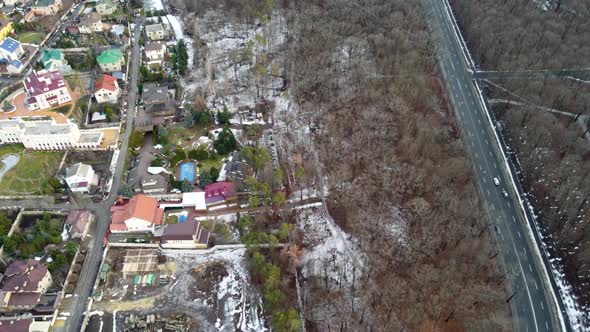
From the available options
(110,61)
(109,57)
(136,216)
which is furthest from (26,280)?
(109,57)

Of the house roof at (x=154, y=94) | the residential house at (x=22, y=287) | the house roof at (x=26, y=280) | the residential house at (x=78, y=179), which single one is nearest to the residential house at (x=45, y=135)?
the residential house at (x=78, y=179)

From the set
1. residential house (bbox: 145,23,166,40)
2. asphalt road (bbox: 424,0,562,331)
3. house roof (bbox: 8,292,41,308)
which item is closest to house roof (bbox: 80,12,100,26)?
residential house (bbox: 145,23,166,40)

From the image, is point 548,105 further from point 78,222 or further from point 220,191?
point 78,222

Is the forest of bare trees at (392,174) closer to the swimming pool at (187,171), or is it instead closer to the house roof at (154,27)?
the swimming pool at (187,171)

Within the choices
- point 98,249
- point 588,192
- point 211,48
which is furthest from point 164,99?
point 588,192

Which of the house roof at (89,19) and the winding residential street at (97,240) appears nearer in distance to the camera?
the winding residential street at (97,240)
